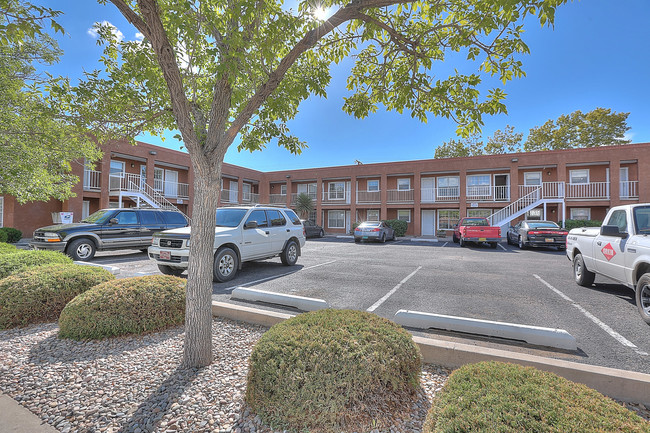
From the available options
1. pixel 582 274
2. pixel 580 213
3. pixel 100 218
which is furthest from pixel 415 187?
pixel 100 218

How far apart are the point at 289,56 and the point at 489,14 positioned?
2.06 metres

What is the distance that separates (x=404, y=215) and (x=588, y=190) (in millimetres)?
12949

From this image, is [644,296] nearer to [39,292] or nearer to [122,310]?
[122,310]

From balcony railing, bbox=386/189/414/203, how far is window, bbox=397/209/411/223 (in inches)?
73.9

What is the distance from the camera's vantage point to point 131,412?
212 centimetres

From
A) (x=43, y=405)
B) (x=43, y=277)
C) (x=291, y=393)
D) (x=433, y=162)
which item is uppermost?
(x=433, y=162)

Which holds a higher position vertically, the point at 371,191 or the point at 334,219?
the point at 371,191

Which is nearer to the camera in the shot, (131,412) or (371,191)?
(131,412)

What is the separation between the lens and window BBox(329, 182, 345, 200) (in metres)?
27.4

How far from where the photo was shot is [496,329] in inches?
135

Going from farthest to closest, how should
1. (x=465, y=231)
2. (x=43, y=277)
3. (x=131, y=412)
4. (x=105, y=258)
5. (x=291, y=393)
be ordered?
(x=465, y=231) < (x=105, y=258) < (x=43, y=277) < (x=131, y=412) < (x=291, y=393)

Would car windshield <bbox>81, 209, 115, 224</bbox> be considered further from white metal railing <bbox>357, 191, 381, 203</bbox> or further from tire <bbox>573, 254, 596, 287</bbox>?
white metal railing <bbox>357, 191, 381, 203</bbox>

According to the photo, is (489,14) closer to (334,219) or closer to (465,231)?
(465,231)

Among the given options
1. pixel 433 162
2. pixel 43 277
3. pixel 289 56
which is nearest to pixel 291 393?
pixel 289 56
